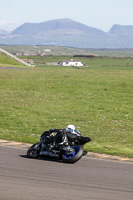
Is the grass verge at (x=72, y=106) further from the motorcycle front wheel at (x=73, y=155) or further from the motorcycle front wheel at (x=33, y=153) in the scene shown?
the motorcycle front wheel at (x=33, y=153)

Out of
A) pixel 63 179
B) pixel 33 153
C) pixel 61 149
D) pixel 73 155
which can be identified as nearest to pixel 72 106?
pixel 33 153

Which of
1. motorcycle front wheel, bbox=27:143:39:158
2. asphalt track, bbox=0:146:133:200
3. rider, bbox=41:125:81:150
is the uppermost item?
rider, bbox=41:125:81:150

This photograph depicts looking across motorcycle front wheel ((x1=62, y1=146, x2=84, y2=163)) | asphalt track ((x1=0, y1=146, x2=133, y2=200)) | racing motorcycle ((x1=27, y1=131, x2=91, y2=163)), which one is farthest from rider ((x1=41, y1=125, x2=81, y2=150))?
asphalt track ((x1=0, y1=146, x2=133, y2=200))

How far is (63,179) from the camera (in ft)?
39.2

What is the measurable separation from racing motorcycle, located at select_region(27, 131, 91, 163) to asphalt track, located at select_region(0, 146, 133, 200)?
0.87ft

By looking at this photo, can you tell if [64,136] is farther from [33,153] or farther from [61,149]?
[33,153]

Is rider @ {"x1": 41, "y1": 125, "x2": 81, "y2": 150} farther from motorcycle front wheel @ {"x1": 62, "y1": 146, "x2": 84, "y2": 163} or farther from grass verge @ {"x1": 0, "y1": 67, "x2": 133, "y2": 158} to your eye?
grass verge @ {"x1": 0, "y1": 67, "x2": 133, "y2": 158}

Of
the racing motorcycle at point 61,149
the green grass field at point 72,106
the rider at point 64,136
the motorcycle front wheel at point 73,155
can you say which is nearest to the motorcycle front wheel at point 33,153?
the racing motorcycle at point 61,149

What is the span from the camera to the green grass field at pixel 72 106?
20328 mm

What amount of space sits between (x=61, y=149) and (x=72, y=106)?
15.6 metres

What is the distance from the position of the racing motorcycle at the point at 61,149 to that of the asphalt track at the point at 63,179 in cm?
26

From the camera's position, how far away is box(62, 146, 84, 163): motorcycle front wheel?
1385cm

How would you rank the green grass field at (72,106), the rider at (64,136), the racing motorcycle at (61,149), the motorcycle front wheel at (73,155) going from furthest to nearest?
1. the green grass field at (72,106)
2. the rider at (64,136)
3. the racing motorcycle at (61,149)
4. the motorcycle front wheel at (73,155)

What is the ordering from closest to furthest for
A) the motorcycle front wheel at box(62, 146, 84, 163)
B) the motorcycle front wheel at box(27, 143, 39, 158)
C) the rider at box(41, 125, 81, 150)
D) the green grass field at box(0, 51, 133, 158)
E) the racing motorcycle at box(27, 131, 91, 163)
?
1. the motorcycle front wheel at box(62, 146, 84, 163)
2. the racing motorcycle at box(27, 131, 91, 163)
3. the rider at box(41, 125, 81, 150)
4. the motorcycle front wheel at box(27, 143, 39, 158)
5. the green grass field at box(0, 51, 133, 158)
